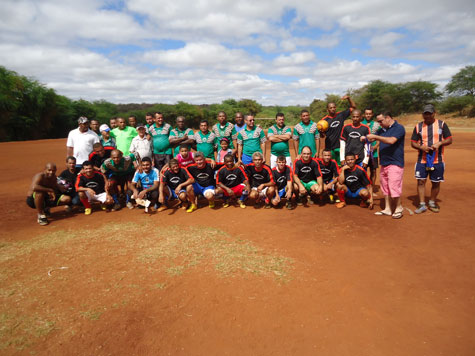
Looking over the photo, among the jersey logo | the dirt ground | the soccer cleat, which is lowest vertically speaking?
the dirt ground

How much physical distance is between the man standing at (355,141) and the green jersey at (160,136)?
425 cm

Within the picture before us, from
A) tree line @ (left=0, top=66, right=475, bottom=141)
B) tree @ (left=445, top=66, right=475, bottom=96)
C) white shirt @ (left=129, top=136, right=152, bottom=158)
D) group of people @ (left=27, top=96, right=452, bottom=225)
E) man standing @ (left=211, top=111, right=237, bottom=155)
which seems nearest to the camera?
group of people @ (left=27, top=96, right=452, bottom=225)

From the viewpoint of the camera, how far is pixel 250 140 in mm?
7352

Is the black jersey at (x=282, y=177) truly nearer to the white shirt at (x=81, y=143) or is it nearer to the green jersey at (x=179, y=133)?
the green jersey at (x=179, y=133)

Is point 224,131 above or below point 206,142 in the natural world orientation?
above

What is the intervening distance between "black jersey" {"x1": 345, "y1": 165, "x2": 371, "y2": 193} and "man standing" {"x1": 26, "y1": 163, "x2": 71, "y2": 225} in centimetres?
629

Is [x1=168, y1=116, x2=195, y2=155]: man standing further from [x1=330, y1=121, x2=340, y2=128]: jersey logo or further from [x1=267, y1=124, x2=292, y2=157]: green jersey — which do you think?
[x1=330, y1=121, x2=340, y2=128]: jersey logo

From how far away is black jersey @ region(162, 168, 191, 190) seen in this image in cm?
715

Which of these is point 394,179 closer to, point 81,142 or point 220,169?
point 220,169

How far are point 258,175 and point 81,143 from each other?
4249 mm

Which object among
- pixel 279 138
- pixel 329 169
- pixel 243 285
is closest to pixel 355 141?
pixel 329 169

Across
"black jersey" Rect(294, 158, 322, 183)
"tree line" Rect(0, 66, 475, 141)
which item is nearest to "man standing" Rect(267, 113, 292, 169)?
"black jersey" Rect(294, 158, 322, 183)

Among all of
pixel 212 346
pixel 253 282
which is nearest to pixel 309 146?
pixel 253 282

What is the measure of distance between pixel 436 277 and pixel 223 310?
2.69 metres
